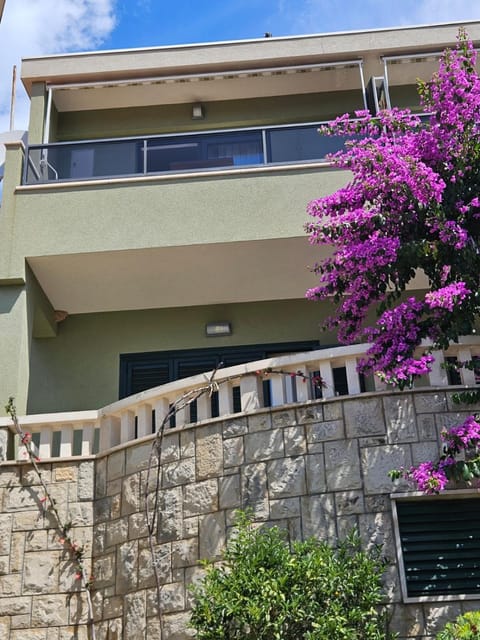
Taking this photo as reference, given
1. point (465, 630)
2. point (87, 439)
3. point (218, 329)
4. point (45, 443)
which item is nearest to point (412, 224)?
point (465, 630)

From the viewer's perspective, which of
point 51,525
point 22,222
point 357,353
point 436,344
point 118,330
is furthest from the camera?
point 118,330

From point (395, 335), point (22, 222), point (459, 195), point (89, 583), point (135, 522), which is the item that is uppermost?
point (22, 222)

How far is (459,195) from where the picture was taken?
8.48 meters

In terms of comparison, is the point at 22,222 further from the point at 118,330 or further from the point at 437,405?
the point at 437,405

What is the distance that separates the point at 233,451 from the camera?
8625 millimetres

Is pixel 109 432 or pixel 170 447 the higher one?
pixel 109 432

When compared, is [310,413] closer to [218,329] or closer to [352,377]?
[352,377]

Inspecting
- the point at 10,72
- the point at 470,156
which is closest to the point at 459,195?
the point at 470,156

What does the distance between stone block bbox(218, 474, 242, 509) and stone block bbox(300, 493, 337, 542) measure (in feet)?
2.15

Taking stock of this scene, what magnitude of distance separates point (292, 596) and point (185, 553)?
5.00 feet

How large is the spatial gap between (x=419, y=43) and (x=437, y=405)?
714cm

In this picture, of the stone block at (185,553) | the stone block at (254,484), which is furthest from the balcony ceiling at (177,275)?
the stone block at (185,553)

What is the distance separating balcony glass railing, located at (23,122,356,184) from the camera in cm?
1161

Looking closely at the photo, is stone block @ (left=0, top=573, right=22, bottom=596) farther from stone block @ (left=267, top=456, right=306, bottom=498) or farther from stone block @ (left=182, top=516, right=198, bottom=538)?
stone block @ (left=267, top=456, right=306, bottom=498)
